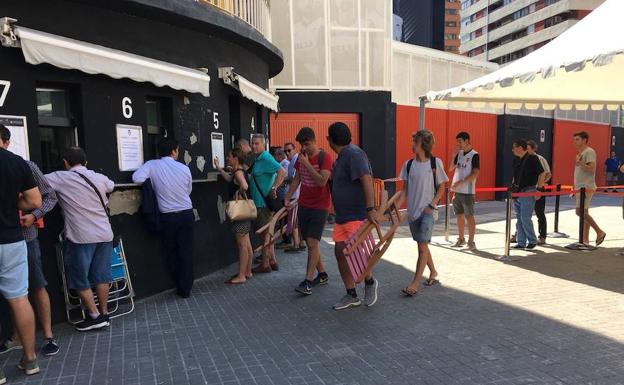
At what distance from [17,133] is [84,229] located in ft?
3.29

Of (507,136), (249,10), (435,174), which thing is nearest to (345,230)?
(435,174)

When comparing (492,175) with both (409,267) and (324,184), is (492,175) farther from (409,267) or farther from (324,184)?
(324,184)

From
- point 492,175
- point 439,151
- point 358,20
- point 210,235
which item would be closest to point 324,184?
point 210,235

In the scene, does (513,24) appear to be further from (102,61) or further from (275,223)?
(102,61)

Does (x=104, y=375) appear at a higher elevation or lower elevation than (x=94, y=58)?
lower

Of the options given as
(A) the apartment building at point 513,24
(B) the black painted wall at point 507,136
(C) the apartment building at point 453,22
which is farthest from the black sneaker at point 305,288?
(C) the apartment building at point 453,22

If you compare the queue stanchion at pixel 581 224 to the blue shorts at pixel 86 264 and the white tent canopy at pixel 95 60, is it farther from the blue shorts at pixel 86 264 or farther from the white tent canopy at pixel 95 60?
the blue shorts at pixel 86 264

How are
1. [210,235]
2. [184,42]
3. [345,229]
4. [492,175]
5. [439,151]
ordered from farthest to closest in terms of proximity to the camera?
[492,175]
[439,151]
[210,235]
[184,42]
[345,229]

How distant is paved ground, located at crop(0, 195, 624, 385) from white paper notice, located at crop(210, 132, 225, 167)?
1.73 m

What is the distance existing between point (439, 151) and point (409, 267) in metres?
8.17

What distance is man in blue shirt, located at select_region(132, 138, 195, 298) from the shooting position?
508 cm

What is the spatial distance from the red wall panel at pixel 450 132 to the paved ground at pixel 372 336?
7501 mm

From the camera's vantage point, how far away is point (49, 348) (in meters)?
3.83

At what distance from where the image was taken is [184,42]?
576 cm
